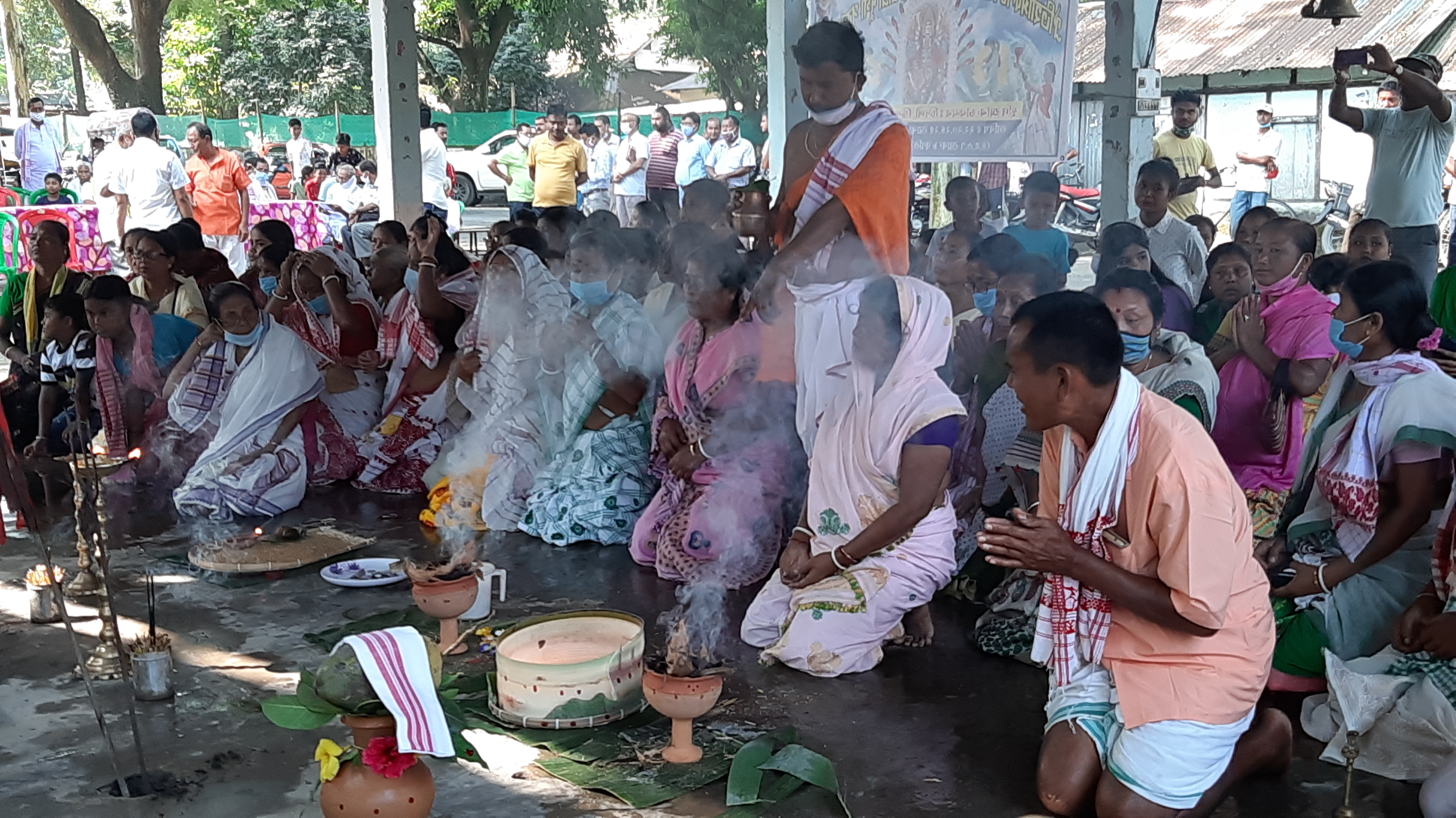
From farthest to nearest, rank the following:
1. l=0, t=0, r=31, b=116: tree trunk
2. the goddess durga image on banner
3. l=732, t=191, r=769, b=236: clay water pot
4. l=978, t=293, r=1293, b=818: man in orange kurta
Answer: l=0, t=0, r=31, b=116: tree trunk
the goddess durga image on banner
l=732, t=191, r=769, b=236: clay water pot
l=978, t=293, r=1293, b=818: man in orange kurta

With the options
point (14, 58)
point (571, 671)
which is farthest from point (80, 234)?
point (14, 58)

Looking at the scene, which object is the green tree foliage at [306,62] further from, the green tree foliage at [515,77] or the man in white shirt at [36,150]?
the man in white shirt at [36,150]

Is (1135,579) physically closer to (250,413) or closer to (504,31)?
(250,413)

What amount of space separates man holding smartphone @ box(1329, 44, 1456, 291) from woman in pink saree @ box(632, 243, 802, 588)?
355 cm

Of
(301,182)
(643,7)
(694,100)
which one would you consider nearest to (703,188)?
(301,182)

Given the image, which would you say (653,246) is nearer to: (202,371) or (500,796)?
(202,371)

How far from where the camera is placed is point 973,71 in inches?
284

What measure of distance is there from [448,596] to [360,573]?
1.41 m

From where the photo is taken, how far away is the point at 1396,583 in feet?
12.4

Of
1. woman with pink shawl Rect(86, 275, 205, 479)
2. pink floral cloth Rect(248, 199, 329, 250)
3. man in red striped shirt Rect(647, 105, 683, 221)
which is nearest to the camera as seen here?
woman with pink shawl Rect(86, 275, 205, 479)

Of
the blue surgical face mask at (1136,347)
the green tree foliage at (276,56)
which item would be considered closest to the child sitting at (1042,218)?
the blue surgical face mask at (1136,347)

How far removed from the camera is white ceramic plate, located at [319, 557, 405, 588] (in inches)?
204

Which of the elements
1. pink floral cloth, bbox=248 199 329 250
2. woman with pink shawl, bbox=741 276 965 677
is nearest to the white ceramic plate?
woman with pink shawl, bbox=741 276 965 677

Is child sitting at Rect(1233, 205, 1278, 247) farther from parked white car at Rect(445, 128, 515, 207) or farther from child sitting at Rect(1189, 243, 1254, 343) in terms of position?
parked white car at Rect(445, 128, 515, 207)
